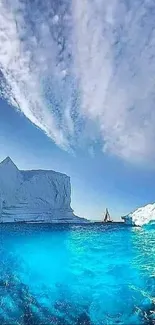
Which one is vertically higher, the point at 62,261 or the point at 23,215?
the point at 23,215

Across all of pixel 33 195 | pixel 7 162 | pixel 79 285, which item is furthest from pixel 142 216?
pixel 79 285

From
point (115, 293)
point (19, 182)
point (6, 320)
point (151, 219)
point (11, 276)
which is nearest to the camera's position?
point (6, 320)

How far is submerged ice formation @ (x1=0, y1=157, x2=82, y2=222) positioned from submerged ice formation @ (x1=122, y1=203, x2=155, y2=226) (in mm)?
10127

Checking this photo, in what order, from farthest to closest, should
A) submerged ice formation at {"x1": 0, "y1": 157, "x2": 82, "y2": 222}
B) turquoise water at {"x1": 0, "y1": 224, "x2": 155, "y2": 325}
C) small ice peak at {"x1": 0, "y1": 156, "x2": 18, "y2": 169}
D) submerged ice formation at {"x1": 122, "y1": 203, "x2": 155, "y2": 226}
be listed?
submerged ice formation at {"x1": 0, "y1": 157, "x2": 82, "y2": 222} → small ice peak at {"x1": 0, "y1": 156, "x2": 18, "y2": 169} → submerged ice formation at {"x1": 122, "y1": 203, "x2": 155, "y2": 226} → turquoise water at {"x1": 0, "y1": 224, "x2": 155, "y2": 325}

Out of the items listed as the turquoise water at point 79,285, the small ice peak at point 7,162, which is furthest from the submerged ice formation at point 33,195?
the turquoise water at point 79,285

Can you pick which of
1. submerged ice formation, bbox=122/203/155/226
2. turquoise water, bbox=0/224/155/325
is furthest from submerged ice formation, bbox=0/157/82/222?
turquoise water, bbox=0/224/155/325

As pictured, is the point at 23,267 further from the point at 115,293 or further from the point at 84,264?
the point at 115,293

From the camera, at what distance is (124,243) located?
52.3 ft

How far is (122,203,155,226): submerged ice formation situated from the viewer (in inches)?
1292

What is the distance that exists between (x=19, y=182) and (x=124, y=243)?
25105mm

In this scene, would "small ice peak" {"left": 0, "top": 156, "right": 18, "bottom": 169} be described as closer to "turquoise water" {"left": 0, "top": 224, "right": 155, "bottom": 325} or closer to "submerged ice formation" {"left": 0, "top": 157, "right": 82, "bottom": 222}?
"submerged ice formation" {"left": 0, "top": 157, "right": 82, "bottom": 222}

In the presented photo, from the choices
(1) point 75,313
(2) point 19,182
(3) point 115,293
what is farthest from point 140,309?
(2) point 19,182

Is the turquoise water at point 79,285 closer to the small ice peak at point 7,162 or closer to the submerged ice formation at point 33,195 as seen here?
the small ice peak at point 7,162

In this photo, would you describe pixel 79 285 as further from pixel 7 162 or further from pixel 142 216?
pixel 7 162
